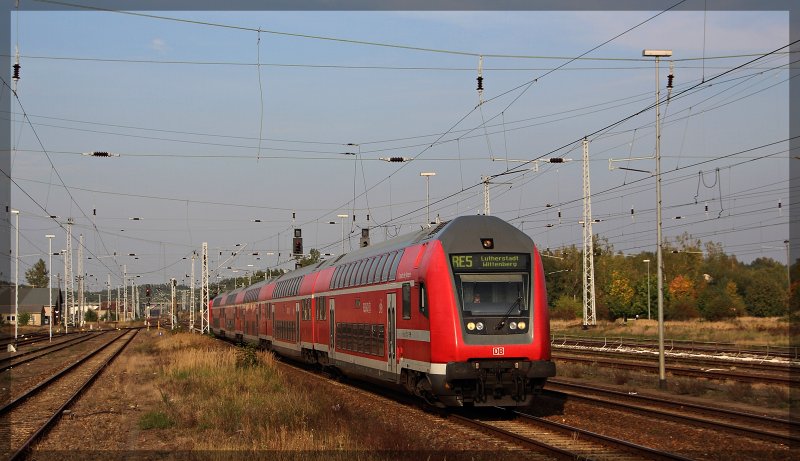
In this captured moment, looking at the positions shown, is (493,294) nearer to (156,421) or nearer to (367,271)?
(367,271)

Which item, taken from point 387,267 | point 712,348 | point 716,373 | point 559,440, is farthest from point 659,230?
point 712,348

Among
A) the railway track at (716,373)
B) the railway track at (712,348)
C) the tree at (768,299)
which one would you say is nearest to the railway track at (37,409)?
the railway track at (716,373)

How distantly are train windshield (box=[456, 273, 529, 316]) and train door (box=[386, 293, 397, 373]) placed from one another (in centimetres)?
322

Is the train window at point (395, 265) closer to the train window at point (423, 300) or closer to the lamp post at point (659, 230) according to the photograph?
the train window at point (423, 300)

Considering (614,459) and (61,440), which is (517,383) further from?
(61,440)

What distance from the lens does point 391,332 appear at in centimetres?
2134

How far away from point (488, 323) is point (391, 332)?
12.7 feet

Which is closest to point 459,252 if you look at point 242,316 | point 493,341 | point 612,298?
point 493,341

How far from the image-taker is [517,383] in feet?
59.3

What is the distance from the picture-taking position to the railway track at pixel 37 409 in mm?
16703

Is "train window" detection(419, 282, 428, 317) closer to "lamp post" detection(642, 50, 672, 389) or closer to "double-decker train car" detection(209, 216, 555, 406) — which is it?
"double-decker train car" detection(209, 216, 555, 406)

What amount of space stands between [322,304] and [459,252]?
12680 millimetres

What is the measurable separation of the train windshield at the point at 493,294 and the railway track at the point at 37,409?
29.6 feet

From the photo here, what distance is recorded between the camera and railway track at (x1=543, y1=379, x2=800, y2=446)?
15.4 m
